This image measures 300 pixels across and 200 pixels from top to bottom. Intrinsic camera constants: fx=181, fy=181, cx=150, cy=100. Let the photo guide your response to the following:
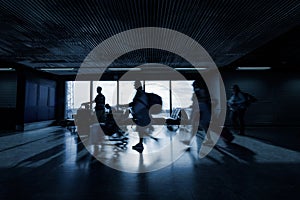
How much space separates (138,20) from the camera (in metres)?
4.03

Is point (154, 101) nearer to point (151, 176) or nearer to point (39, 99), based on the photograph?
point (151, 176)

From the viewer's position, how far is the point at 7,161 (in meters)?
3.20

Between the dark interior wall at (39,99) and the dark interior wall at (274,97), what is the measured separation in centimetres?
954

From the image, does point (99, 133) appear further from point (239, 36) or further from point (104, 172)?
point (239, 36)

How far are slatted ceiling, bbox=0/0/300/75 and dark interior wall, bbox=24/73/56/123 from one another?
10.0 feet

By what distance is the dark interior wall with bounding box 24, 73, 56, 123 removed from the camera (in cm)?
823

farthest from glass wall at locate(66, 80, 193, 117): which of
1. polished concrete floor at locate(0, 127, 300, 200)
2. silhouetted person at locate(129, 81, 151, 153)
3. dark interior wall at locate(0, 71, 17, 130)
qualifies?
polished concrete floor at locate(0, 127, 300, 200)

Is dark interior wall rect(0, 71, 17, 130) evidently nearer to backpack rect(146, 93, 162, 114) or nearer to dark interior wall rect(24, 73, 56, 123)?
dark interior wall rect(24, 73, 56, 123)

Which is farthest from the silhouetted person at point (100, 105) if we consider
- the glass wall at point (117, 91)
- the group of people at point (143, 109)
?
the glass wall at point (117, 91)

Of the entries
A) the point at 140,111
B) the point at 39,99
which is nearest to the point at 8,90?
the point at 39,99

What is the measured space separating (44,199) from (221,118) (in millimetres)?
8681

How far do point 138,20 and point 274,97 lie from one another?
28.4 ft

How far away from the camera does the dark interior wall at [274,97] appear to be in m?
9.20

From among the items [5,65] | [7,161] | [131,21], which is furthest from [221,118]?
[5,65]
